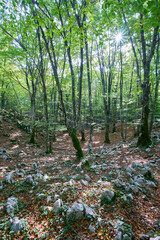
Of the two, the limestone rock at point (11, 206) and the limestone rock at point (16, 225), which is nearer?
the limestone rock at point (16, 225)

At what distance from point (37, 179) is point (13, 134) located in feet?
31.3

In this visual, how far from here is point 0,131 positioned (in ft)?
37.3

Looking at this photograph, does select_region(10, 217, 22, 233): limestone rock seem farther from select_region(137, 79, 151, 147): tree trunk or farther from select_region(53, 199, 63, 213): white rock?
select_region(137, 79, 151, 147): tree trunk

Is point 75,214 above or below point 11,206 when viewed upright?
above

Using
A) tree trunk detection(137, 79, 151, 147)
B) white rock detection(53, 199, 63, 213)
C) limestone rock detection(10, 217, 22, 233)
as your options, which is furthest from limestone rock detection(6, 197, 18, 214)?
tree trunk detection(137, 79, 151, 147)

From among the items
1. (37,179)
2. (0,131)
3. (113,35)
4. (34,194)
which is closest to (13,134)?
(0,131)

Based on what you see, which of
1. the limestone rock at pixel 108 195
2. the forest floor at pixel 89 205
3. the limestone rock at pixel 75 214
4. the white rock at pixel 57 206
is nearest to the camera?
the forest floor at pixel 89 205

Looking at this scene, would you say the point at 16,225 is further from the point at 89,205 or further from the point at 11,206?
the point at 89,205

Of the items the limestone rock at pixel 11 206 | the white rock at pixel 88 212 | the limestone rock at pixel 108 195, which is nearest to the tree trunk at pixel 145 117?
the limestone rock at pixel 108 195

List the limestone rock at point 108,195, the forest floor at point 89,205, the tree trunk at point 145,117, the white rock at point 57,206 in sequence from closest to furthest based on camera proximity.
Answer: the forest floor at point 89,205, the white rock at point 57,206, the limestone rock at point 108,195, the tree trunk at point 145,117

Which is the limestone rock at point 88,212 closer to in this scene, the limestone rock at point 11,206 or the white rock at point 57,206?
the white rock at point 57,206

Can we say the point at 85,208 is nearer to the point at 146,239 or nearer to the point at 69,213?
the point at 69,213

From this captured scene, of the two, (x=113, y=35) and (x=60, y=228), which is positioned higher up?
(x=113, y=35)

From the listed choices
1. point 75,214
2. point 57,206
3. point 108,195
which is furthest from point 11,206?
point 108,195
